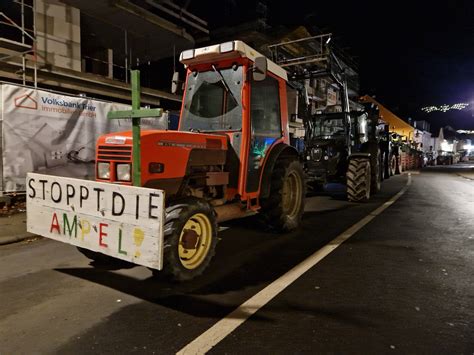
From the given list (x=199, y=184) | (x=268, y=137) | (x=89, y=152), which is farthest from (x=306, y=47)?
(x=199, y=184)

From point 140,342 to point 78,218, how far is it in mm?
1565

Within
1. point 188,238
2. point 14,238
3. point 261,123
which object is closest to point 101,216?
point 188,238

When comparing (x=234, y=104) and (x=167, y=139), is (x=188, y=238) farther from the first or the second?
(x=234, y=104)

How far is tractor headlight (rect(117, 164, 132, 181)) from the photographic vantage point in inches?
155

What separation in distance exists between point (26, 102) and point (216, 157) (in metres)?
5.98

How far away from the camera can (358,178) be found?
32.4 feet

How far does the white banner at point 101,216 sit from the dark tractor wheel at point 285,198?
284cm

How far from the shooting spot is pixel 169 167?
4.11 m

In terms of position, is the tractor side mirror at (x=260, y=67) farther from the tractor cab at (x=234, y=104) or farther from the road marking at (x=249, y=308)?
the road marking at (x=249, y=308)

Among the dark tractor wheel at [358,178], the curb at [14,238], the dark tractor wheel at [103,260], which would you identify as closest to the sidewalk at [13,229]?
the curb at [14,238]

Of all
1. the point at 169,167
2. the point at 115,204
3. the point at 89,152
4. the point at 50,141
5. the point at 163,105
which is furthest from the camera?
the point at 163,105

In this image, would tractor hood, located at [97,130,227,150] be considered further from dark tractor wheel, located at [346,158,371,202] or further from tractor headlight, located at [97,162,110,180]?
dark tractor wheel, located at [346,158,371,202]

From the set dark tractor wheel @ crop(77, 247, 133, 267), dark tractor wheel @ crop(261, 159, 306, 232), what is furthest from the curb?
dark tractor wheel @ crop(261, 159, 306, 232)

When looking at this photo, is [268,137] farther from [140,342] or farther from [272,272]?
[140,342]
